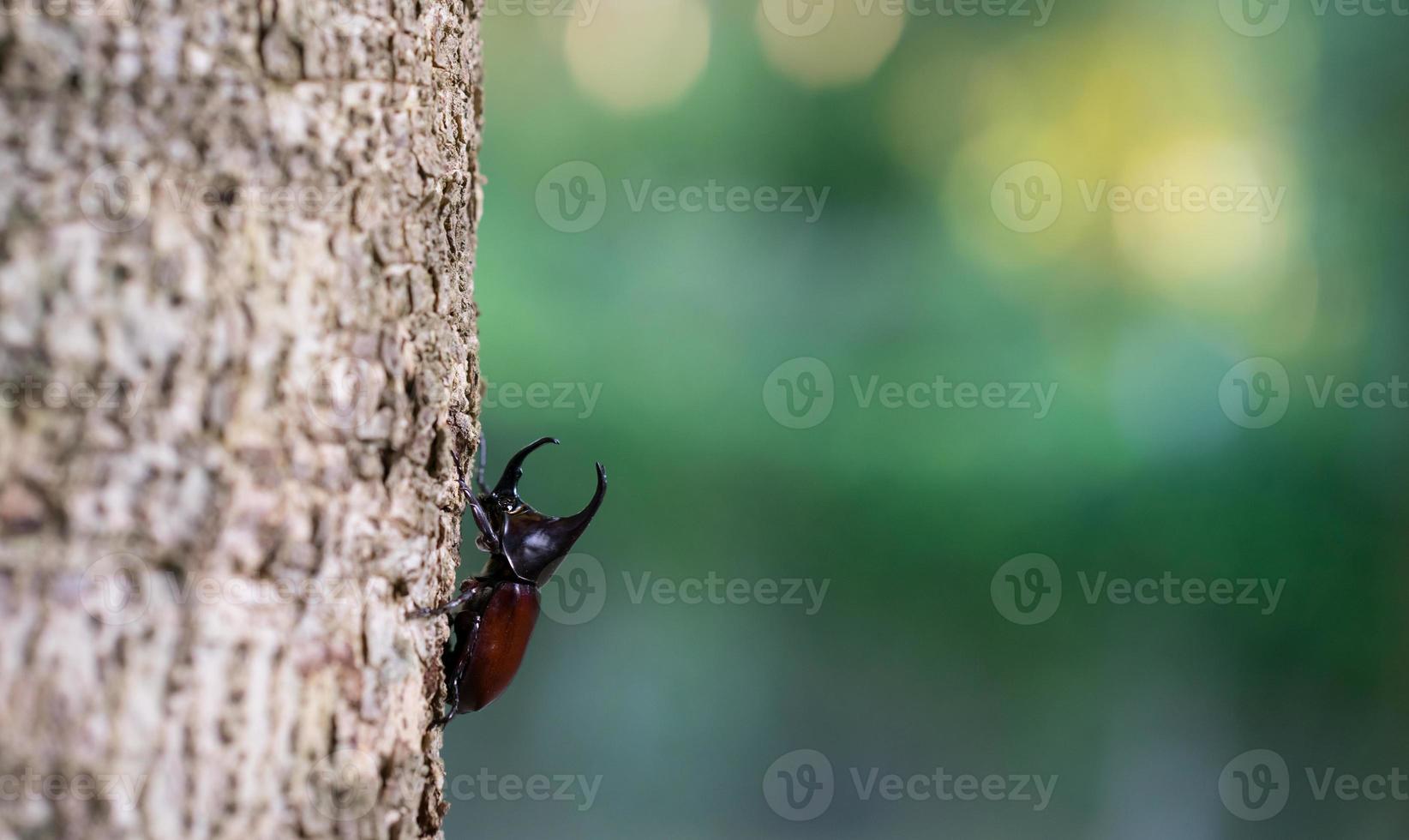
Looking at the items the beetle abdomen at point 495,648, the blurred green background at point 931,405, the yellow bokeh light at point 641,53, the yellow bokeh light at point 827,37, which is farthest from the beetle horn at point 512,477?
the yellow bokeh light at point 827,37

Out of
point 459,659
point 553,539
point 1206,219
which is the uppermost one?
point 1206,219

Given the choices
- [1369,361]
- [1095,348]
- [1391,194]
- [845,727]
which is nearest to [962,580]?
[845,727]

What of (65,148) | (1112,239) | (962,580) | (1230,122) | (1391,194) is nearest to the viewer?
(65,148)

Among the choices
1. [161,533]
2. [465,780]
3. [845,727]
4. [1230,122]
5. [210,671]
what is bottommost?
[465,780]

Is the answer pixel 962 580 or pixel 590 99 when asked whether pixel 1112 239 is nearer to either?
pixel 962 580

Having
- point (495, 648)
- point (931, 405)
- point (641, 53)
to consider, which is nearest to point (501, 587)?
point (495, 648)

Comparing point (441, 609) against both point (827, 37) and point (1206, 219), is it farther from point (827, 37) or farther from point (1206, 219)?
point (827, 37)

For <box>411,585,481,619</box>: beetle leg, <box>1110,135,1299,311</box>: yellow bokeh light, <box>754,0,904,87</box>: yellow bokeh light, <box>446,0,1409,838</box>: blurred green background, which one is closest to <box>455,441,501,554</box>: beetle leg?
<box>411,585,481,619</box>: beetle leg
